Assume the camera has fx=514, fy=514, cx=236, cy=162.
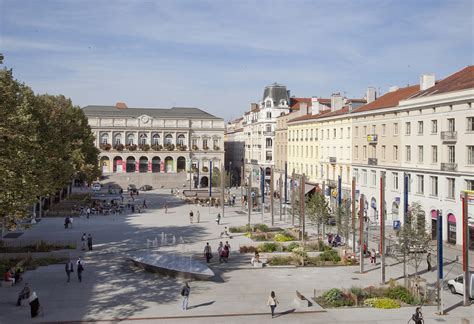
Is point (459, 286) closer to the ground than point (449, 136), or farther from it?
closer to the ground

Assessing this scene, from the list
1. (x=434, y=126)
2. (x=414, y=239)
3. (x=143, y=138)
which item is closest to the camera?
(x=414, y=239)

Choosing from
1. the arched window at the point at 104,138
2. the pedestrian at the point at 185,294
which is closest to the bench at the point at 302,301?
the pedestrian at the point at 185,294

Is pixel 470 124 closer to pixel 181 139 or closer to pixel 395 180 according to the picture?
pixel 395 180

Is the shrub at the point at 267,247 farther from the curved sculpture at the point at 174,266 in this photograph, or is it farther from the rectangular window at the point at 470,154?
the rectangular window at the point at 470,154

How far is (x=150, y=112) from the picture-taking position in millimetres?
122812

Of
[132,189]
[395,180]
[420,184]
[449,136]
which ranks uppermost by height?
[449,136]

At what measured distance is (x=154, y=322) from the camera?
2234 centimetres

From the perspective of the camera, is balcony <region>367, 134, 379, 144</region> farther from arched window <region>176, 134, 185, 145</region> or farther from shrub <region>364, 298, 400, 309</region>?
arched window <region>176, 134, 185, 145</region>

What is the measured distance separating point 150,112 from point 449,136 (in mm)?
88362

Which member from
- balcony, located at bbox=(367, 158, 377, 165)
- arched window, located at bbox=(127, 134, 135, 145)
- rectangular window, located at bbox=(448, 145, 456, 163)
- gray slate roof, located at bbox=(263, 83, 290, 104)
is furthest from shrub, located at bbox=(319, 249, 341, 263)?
arched window, located at bbox=(127, 134, 135, 145)

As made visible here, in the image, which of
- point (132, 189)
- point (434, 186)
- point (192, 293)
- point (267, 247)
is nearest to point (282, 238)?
point (267, 247)

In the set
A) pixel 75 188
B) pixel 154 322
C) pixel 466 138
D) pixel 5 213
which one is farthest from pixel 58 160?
pixel 75 188

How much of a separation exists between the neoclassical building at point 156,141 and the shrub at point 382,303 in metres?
87.6

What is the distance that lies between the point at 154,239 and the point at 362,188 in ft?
91.5
